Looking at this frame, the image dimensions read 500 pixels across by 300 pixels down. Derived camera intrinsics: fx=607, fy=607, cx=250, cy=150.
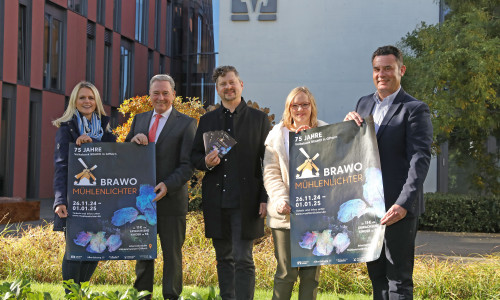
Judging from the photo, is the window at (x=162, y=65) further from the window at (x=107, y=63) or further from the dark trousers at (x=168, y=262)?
the dark trousers at (x=168, y=262)

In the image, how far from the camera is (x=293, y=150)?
423cm

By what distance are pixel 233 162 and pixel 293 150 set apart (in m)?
0.78

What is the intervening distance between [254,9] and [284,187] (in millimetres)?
15220

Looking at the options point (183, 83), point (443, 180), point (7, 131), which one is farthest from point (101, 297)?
point (183, 83)

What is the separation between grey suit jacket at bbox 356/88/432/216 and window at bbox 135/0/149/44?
26693mm

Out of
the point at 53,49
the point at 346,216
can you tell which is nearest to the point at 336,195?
the point at 346,216

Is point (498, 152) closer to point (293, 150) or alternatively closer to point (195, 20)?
point (293, 150)

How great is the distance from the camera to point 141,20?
2973 centimetres

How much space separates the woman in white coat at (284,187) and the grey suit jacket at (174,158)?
80 cm

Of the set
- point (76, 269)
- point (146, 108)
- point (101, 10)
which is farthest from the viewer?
point (101, 10)

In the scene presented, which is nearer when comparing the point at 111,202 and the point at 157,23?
the point at 111,202

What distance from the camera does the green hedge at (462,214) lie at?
45.5ft

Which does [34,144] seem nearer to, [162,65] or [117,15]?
[117,15]

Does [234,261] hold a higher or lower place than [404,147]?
lower
